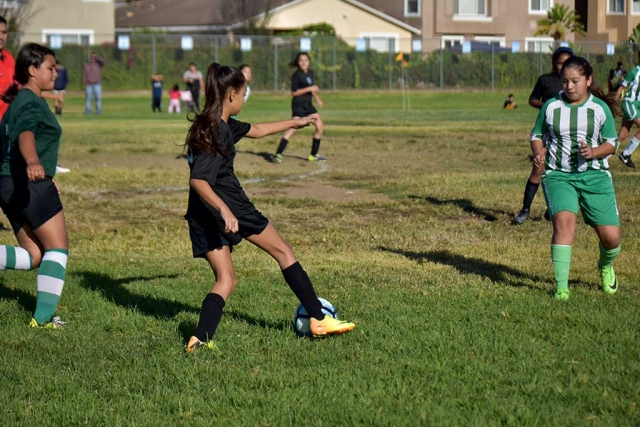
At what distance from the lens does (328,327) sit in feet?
20.4

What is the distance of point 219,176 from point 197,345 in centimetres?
104

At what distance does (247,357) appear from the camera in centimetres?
589

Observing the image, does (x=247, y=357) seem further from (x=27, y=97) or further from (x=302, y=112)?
(x=302, y=112)

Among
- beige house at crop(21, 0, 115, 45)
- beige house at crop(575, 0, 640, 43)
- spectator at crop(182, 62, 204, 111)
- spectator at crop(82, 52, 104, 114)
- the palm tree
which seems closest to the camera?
spectator at crop(82, 52, 104, 114)

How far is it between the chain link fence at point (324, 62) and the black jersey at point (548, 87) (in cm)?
3734

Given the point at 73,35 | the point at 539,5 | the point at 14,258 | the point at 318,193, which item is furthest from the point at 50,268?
the point at 539,5

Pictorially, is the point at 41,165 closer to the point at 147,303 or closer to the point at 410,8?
the point at 147,303

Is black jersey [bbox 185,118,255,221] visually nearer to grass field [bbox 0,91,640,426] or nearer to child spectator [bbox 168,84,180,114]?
grass field [bbox 0,91,640,426]

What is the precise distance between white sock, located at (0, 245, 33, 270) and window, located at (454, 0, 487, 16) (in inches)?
2275

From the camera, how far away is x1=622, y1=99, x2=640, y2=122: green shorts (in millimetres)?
15195

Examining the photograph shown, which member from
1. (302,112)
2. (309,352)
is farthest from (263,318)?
(302,112)

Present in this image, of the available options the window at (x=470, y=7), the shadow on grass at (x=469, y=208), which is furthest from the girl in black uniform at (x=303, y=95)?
the window at (x=470, y=7)

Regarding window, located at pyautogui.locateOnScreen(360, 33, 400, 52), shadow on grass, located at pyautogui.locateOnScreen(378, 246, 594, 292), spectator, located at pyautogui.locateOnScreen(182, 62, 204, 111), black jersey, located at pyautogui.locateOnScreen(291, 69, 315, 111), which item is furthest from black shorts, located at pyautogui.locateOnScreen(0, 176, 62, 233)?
window, located at pyautogui.locateOnScreen(360, 33, 400, 52)

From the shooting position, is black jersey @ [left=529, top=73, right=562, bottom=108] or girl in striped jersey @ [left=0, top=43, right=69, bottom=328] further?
black jersey @ [left=529, top=73, right=562, bottom=108]
